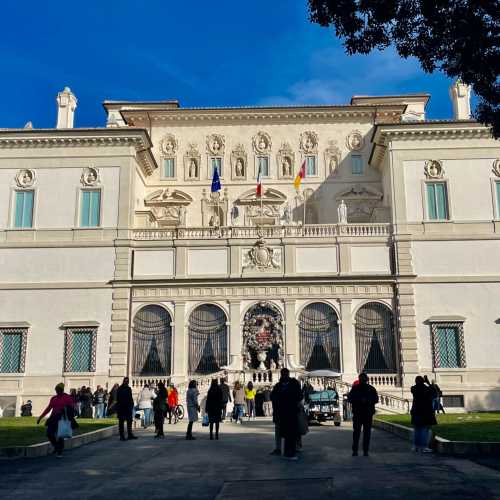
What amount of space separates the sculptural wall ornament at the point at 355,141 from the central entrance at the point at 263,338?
43.4 feet

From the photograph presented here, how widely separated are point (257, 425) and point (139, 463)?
12238mm

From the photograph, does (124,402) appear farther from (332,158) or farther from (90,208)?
(332,158)

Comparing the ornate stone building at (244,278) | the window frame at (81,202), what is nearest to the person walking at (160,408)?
the ornate stone building at (244,278)

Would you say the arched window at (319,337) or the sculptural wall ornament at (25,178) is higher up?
the sculptural wall ornament at (25,178)

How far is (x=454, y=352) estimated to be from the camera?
34.2 meters

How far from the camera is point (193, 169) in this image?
42.8 metres

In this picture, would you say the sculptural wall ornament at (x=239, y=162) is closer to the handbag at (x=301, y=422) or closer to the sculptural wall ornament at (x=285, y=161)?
the sculptural wall ornament at (x=285, y=161)

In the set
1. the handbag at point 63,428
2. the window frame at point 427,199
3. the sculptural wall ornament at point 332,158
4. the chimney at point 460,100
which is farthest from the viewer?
the sculptural wall ornament at point 332,158

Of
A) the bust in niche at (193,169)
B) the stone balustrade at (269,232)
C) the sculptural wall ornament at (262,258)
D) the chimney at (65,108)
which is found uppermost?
the chimney at (65,108)

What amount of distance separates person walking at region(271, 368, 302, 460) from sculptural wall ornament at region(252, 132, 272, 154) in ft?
97.3

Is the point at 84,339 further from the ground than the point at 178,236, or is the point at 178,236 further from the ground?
the point at 178,236

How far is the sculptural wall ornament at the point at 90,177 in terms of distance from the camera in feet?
123

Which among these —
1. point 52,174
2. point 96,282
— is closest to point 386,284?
point 96,282

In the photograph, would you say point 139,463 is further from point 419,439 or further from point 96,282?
point 96,282
